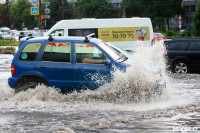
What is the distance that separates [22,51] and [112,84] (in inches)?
92.9

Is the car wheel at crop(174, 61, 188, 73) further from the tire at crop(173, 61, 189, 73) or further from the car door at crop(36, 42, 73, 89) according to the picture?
the car door at crop(36, 42, 73, 89)

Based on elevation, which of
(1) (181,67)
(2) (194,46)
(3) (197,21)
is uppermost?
(3) (197,21)

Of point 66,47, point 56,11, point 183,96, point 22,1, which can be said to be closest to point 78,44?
point 66,47

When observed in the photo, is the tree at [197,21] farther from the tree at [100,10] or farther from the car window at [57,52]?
the tree at [100,10]

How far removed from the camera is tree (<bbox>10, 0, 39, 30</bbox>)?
12094 centimetres

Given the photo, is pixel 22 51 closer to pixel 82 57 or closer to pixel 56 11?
pixel 82 57

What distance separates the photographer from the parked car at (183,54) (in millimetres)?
17469

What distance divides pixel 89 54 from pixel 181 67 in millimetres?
8311

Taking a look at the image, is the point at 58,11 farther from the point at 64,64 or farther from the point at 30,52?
the point at 64,64

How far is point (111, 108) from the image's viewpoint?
945cm

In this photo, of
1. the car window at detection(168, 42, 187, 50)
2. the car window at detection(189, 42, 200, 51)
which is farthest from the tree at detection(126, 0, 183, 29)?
the car window at detection(189, 42, 200, 51)

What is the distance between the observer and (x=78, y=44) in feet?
33.8

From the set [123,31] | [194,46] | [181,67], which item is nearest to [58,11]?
[123,31]

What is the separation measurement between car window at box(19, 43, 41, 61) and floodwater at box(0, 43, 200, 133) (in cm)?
76
